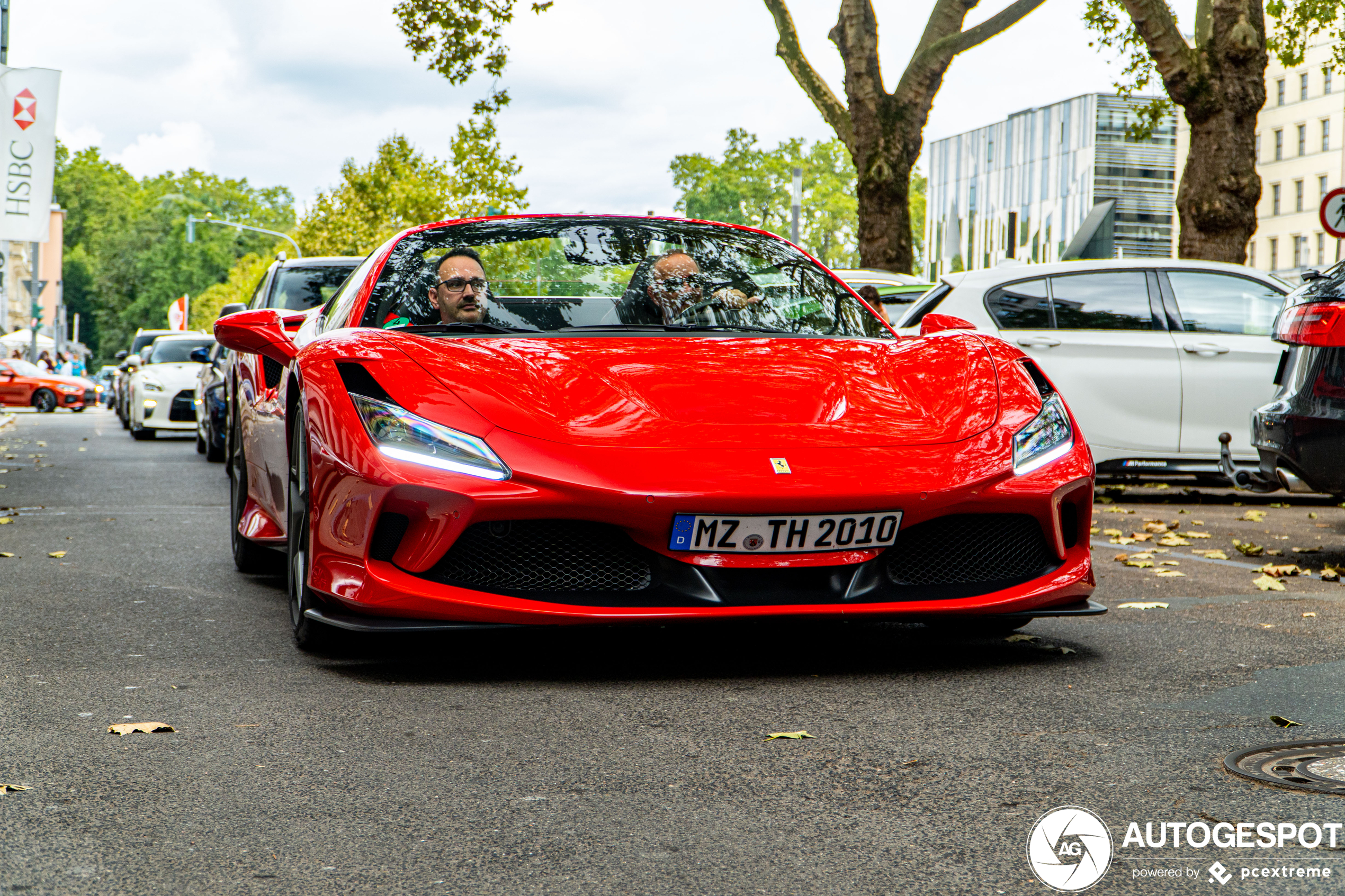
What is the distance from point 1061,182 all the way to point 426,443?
71.2 meters

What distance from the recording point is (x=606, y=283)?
220 inches

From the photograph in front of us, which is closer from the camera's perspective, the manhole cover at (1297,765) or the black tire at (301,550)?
the manhole cover at (1297,765)

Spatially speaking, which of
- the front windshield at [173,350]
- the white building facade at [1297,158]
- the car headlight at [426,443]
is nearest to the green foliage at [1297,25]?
the front windshield at [173,350]

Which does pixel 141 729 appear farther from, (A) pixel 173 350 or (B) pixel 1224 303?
(A) pixel 173 350

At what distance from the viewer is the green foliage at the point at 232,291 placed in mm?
97812

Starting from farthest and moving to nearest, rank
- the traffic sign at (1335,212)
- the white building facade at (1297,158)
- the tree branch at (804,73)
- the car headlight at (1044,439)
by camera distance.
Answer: the white building facade at (1297,158), the tree branch at (804,73), the traffic sign at (1335,212), the car headlight at (1044,439)

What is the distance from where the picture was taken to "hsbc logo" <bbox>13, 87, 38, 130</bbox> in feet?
72.2

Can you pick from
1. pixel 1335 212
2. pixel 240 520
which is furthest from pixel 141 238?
pixel 240 520

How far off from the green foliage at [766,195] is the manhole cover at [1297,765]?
90115 millimetres

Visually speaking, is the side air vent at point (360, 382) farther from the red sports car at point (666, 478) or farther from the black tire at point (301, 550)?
the black tire at point (301, 550)

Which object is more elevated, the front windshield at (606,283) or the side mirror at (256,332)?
the front windshield at (606,283)

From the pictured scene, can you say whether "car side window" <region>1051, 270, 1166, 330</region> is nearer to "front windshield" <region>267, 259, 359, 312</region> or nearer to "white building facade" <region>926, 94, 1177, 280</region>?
"front windshield" <region>267, 259, 359, 312</region>

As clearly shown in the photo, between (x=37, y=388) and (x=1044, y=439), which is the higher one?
(x=1044, y=439)

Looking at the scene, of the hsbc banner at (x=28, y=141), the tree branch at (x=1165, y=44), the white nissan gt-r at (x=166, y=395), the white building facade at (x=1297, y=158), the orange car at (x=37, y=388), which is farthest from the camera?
the white building facade at (x=1297, y=158)
